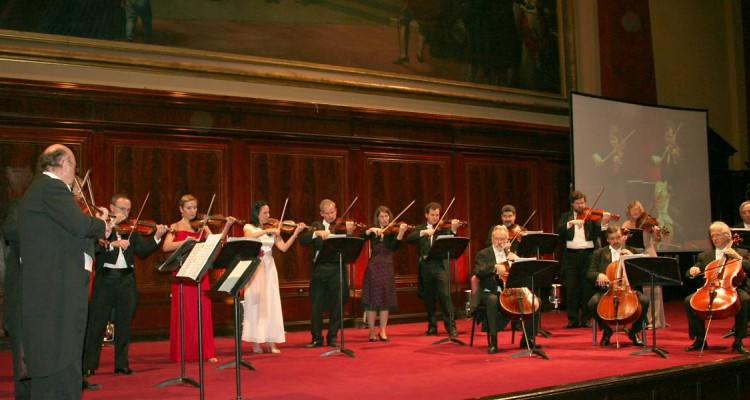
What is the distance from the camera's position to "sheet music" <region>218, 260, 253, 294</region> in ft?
18.2

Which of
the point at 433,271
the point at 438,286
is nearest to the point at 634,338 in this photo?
the point at 438,286

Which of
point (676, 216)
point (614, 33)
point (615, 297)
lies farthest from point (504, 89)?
point (615, 297)

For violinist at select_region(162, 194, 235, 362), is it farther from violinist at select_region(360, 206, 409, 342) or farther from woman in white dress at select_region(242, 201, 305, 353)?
violinist at select_region(360, 206, 409, 342)

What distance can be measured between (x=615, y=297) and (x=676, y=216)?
6.69 meters

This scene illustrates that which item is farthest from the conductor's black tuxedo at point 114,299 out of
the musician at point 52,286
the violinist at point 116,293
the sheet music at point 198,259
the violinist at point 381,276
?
the violinist at point 381,276

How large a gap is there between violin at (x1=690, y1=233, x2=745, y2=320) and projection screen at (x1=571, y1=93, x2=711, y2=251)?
4515mm

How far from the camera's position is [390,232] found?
9391mm

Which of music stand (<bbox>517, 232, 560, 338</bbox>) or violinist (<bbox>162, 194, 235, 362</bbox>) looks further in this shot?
music stand (<bbox>517, 232, 560, 338</bbox>)

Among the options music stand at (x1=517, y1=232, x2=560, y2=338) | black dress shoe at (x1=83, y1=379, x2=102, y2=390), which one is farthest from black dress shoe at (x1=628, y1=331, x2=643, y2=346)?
black dress shoe at (x1=83, y1=379, x2=102, y2=390)

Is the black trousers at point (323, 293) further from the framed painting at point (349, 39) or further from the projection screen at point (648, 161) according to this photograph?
the projection screen at point (648, 161)

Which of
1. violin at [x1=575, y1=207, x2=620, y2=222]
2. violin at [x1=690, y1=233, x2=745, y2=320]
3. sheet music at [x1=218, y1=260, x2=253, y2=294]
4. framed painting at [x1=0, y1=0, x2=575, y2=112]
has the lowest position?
violin at [x1=690, y1=233, x2=745, y2=320]

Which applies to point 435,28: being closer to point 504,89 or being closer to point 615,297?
point 504,89

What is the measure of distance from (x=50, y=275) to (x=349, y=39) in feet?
26.6

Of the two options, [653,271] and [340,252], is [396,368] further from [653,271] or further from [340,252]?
[653,271]
